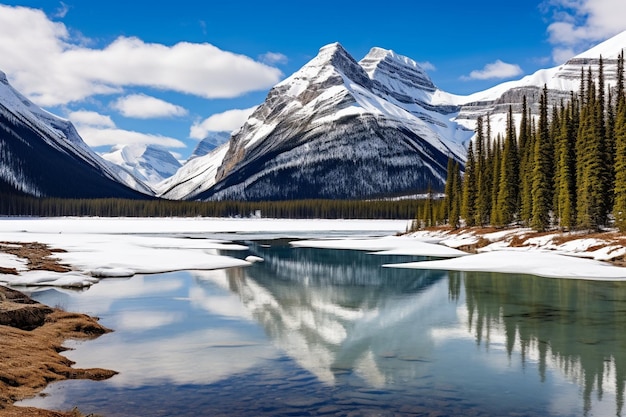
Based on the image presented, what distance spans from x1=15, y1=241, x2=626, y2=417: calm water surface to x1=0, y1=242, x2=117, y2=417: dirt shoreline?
73 cm

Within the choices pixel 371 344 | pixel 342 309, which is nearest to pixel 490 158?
pixel 342 309

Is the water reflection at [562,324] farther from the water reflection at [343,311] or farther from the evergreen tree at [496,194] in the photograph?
the evergreen tree at [496,194]

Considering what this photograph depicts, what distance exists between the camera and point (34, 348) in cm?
1994

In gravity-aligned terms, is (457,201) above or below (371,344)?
above

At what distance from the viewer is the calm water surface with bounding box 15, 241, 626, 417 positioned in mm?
15875

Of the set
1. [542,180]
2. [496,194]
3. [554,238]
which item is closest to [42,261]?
[554,238]

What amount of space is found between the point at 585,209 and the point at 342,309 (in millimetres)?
49496

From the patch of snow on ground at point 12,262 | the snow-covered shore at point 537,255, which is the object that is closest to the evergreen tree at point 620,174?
the snow-covered shore at point 537,255

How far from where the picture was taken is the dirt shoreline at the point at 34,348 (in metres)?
15.6

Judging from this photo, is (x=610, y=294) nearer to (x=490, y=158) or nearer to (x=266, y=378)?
(x=266, y=378)

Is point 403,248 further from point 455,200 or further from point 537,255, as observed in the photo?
point 455,200

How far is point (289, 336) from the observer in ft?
82.2

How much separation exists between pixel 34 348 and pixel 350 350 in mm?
11957

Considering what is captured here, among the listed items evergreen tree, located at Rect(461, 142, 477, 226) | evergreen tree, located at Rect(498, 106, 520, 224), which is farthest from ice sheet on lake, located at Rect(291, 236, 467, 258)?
evergreen tree, located at Rect(461, 142, 477, 226)
